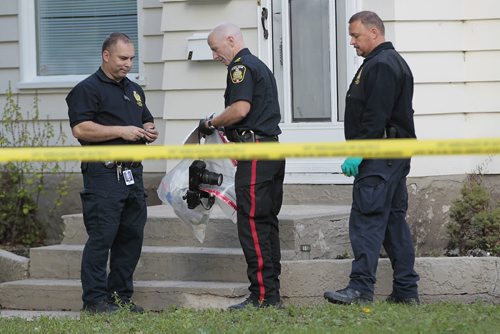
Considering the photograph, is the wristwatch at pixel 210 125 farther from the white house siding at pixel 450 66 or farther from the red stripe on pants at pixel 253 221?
the white house siding at pixel 450 66

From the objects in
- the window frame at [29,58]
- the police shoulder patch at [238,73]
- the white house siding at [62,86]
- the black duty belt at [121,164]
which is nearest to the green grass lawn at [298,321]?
the black duty belt at [121,164]

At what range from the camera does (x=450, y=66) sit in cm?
962

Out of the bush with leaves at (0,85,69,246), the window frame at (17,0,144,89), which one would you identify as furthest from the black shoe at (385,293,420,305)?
the window frame at (17,0,144,89)

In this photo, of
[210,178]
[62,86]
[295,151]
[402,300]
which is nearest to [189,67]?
[62,86]

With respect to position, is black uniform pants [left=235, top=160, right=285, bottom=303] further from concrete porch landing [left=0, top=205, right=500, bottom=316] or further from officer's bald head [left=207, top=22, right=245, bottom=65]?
officer's bald head [left=207, top=22, right=245, bottom=65]

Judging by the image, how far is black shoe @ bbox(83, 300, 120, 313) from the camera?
7.82 metres

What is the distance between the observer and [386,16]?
9469 mm

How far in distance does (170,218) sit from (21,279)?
54.0 inches

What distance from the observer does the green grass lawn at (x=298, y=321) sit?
252 inches

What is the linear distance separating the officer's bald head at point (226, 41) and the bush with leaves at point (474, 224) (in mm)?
2489

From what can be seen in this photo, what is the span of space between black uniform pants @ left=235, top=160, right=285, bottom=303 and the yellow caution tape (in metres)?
2.21

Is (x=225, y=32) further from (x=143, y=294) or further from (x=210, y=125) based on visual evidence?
(x=143, y=294)

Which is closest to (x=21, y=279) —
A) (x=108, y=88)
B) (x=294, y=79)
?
(x=108, y=88)

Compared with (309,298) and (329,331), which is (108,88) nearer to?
(309,298)
